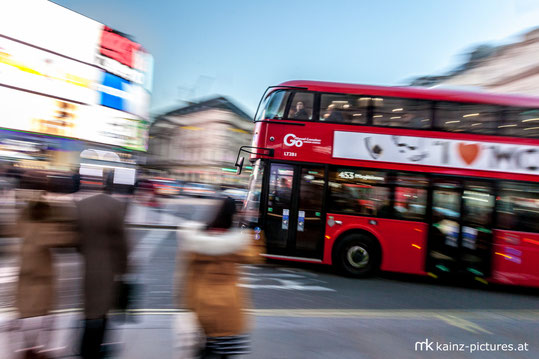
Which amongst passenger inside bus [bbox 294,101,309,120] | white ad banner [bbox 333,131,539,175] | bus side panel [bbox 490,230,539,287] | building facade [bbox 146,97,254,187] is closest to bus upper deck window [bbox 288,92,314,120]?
passenger inside bus [bbox 294,101,309,120]

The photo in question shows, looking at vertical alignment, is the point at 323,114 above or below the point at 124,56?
below

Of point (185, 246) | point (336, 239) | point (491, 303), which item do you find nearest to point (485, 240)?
point (491, 303)

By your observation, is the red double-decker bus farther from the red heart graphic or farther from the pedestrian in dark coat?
the pedestrian in dark coat

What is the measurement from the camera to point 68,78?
1321 cm

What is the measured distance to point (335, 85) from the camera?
313 inches

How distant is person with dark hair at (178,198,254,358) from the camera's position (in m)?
2.40

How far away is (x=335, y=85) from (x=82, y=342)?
22.3ft

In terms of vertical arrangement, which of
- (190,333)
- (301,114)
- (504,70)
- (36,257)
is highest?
(504,70)

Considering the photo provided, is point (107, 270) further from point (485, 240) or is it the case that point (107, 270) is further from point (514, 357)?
point (485, 240)

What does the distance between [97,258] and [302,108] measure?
5.90 m

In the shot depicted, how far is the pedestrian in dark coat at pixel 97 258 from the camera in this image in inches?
103

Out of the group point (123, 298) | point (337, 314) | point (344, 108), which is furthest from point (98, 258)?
point (344, 108)

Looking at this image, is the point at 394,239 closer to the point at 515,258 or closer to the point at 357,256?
the point at 357,256

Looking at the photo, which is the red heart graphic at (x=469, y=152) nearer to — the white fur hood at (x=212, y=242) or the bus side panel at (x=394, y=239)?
the bus side panel at (x=394, y=239)
